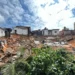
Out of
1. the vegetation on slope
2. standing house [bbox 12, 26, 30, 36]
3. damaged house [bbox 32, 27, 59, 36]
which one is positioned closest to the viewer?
the vegetation on slope

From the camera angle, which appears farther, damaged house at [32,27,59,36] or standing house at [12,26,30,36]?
damaged house at [32,27,59,36]

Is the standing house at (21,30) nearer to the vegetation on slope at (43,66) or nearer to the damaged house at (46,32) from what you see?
the damaged house at (46,32)

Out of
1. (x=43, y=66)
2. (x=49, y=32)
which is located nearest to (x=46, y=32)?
(x=49, y=32)

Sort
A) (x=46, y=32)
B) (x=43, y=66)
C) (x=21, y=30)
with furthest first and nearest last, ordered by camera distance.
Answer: (x=46, y=32)
(x=21, y=30)
(x=43, y=66)

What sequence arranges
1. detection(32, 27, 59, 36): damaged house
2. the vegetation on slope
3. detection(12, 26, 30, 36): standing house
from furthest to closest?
detection(32, 27, 59, 36): damaged house < detection(12, 26, 30, 36): standing house < the vegetation on slope

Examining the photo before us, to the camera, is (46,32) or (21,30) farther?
(46,32)

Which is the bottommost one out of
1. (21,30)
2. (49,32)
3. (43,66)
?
(43,66)

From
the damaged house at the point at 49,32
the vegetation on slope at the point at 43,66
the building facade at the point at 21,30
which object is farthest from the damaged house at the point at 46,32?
the vegetation on slope at the point at 43,66

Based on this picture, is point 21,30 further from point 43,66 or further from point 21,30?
point 43,66

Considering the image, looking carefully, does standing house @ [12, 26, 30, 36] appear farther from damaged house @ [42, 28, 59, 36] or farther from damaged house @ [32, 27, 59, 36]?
damaged house @ [42, 28, 59, 36]

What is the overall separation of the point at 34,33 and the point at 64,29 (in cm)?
583

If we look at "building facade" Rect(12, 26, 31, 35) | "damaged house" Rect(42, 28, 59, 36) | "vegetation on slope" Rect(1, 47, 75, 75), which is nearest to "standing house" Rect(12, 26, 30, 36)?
"building facade" Rect(12, 26, 31, 35)

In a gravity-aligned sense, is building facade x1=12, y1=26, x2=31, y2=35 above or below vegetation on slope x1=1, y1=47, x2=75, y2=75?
above

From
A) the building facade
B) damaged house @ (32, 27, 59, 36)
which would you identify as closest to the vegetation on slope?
the building facade
